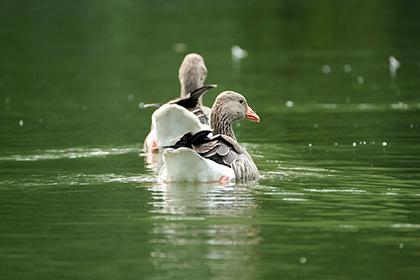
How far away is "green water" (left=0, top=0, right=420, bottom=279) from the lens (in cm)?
1156

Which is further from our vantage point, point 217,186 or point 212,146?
point 212,146

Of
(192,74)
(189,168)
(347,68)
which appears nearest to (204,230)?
(189,168)

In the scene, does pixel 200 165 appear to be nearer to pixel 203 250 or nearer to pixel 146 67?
pixel 203 250

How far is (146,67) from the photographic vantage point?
33156 millimetres

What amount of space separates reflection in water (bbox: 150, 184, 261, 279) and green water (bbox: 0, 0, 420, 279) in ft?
0.06

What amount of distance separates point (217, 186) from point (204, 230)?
2.57 metres

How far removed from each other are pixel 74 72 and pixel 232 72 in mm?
3729

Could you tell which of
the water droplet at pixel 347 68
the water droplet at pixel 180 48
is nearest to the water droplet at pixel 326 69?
the water droplet at pixel 347 68

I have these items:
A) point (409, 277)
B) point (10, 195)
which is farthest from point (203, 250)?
point (10, 195)

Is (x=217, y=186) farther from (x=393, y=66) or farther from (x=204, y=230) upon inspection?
(x=393, y=66)

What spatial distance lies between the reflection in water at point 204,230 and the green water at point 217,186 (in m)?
0.02

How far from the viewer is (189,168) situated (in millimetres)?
14930

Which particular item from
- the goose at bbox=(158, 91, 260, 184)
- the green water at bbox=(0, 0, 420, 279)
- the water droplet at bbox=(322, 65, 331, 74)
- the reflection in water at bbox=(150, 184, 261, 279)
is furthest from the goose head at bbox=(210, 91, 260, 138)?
the water droplet at bbox=(322, 65, 331, 74)

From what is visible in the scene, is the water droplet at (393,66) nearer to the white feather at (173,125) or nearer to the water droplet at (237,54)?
the water droplet at (237,54)
